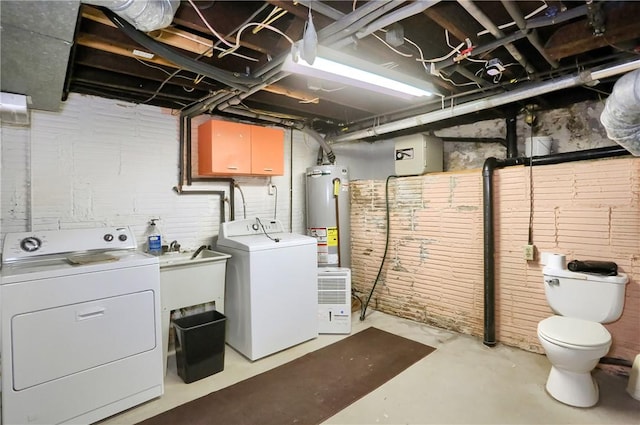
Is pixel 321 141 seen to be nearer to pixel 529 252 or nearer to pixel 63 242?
pixel 529 252

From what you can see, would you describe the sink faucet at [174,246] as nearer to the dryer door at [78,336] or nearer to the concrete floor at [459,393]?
the dryer door at [78,336]

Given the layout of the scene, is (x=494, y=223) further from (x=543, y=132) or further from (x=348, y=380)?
(x=348, y=380)

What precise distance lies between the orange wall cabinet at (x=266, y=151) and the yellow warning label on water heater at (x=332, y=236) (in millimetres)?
924

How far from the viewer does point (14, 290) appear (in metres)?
1.87

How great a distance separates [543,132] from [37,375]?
4.47 metres

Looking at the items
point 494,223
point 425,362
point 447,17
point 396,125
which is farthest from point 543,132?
point 425,362

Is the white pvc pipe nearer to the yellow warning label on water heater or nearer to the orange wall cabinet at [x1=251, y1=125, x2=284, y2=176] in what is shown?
the orange wall cabinet at [x1=251, y1=125, x2=284, y2=176]

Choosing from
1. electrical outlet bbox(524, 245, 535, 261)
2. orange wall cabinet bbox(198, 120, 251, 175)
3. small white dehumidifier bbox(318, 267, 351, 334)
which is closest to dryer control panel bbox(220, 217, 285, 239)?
orange wall cabinet bbox(198, 120, 251, 175)

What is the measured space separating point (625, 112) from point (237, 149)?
2.88 m

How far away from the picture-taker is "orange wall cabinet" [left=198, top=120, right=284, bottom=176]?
3.10 m

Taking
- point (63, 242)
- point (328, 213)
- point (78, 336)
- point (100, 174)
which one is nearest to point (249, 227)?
point (328, 213)

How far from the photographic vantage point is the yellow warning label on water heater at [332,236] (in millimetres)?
3947

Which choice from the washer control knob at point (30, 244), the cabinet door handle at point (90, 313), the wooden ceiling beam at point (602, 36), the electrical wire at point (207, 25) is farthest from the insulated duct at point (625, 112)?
the washer control knob at point (30, 244)

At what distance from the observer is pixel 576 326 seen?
2316mm
